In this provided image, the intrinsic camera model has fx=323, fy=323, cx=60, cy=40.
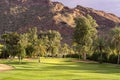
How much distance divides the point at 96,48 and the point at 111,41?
8.50 m

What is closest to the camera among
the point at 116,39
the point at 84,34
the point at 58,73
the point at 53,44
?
the point at 58,73

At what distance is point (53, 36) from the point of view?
162m

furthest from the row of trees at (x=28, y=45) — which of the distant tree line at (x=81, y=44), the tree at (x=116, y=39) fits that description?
the tree at (x=116, y=39)

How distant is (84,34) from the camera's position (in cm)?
12312

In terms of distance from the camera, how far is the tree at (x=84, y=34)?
122250 mm

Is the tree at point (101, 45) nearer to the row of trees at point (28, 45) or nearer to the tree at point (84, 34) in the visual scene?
the tree at point (84, 34)

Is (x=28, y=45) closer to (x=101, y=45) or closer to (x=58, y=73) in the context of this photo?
(x=101, y=45)

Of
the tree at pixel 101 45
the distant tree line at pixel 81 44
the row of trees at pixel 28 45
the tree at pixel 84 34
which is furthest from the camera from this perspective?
the tree at pixel 84 34

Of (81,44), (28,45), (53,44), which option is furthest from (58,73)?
(53,44)

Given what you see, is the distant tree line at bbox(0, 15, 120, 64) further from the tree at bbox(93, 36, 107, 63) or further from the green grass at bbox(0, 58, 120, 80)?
the green grass at bbox(0, 58, 120, 80)

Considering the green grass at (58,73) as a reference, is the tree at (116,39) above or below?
above

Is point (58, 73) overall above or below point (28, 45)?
below

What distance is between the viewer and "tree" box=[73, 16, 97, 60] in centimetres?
12225

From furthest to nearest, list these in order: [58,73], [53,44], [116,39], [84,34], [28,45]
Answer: [53,44] → [84,34] → [28,45] → [116,39] → [58,73]
